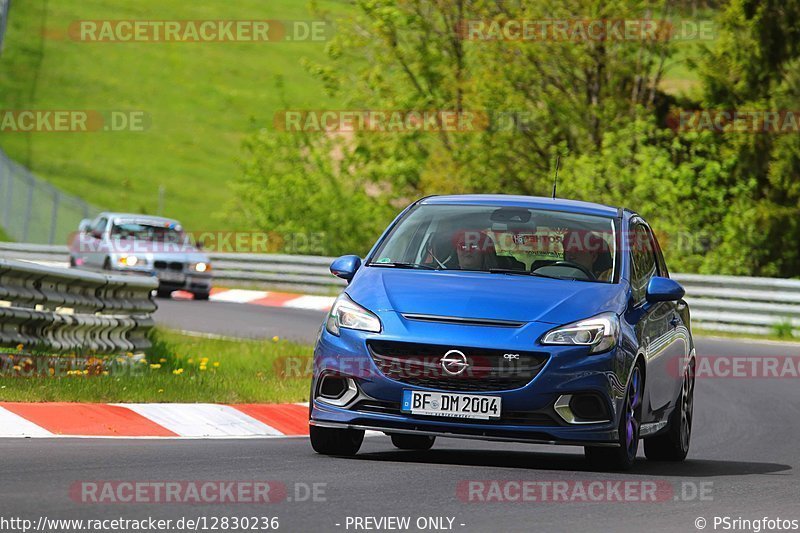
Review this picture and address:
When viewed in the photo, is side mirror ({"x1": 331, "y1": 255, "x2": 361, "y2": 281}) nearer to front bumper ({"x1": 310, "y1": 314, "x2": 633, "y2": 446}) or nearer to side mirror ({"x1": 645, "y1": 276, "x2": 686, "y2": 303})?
front bumper ({"x1": 310, "y1": 314, "x2": 633, "y2": 446})

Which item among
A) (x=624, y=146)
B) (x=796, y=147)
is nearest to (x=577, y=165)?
(x=624, y=146)

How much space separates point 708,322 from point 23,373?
53.4 feet

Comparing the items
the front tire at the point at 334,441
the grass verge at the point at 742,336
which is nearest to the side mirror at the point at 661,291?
the front tire at the point at 334,441

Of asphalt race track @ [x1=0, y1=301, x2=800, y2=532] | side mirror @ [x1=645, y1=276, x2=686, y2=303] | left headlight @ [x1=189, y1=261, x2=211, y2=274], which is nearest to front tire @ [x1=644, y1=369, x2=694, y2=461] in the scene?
asphalt race track @ [x1=0, y1=301, x2=800, y2=532]

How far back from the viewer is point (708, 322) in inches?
1072

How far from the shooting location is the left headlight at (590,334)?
9453 mm

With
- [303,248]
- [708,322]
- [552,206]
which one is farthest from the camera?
[303,248]

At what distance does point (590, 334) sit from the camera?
376 inches

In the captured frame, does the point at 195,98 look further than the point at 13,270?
Yes

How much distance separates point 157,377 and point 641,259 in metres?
4.50

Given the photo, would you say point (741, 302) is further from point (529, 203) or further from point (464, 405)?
point (464, 405)

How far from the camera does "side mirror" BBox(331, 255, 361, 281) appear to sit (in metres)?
10.5

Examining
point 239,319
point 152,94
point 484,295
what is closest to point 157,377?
point 484,295

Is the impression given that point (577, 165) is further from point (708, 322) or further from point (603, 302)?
point (603, 302)
